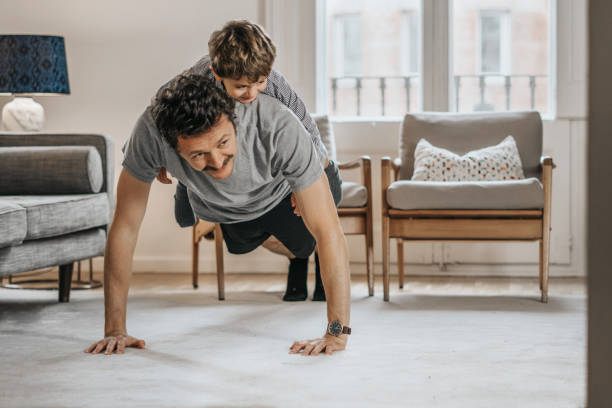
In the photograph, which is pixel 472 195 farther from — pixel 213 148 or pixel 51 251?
pixel 51 251

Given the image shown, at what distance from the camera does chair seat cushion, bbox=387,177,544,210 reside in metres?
2.94

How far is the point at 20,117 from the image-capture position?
3.68 metres

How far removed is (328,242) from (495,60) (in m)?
2.50

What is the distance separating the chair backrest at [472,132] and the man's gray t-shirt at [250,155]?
5.51 feet

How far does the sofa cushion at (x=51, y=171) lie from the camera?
120 inches

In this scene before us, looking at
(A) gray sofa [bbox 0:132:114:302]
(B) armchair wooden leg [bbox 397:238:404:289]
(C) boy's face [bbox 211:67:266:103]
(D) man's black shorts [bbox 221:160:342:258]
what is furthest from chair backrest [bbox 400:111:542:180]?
(C) boy's face [bbox 211:67:266:103]

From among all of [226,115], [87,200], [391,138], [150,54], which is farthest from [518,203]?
[150,54]

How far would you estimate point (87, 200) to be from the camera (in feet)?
9.73

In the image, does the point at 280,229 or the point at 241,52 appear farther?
the point at 280,229

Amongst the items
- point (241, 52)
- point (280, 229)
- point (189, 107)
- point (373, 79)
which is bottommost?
point (280, 229)

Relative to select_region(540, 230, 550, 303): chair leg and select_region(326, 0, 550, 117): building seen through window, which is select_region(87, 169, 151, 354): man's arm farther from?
select_region(326, 0, 550, 117): building seen through window

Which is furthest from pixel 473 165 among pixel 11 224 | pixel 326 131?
pixel 11 224

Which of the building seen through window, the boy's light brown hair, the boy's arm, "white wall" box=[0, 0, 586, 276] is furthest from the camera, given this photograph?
the building seen through window

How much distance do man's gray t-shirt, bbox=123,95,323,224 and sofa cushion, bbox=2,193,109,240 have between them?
2.72 feet
